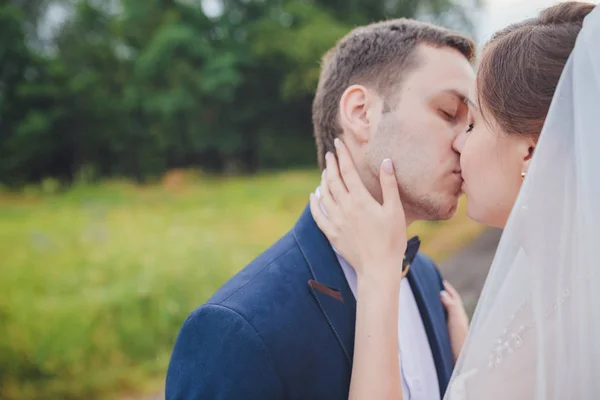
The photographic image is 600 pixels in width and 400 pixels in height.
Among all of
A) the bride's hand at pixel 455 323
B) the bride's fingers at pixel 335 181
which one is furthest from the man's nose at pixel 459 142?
the bride's hand at pixel 455 323

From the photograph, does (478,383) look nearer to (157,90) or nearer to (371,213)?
(371,213)

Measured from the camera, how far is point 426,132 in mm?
1761

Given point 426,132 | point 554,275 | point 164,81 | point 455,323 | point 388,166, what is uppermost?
point 164,81

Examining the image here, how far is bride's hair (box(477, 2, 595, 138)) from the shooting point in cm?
133

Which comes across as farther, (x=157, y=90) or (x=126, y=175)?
(x=157, y=90)

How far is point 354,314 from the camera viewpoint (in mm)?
1556

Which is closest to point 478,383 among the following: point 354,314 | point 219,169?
point 354,314

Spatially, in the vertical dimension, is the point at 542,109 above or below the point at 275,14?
below

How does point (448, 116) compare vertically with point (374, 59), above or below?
below

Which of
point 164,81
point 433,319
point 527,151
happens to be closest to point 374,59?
point 527,151

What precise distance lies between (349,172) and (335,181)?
6 cm

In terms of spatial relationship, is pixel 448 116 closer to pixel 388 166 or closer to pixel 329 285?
pixel 388 166

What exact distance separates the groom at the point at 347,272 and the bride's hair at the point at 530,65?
13.9 inches

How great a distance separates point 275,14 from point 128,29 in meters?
3.52
